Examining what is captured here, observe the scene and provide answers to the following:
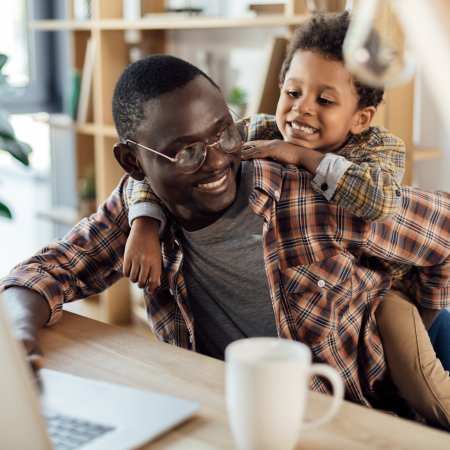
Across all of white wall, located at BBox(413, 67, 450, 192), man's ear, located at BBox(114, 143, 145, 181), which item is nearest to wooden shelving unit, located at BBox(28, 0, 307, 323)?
white wall, located at BBox(413, 67, 450, 192)

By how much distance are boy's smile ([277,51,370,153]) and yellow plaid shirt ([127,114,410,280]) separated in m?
0.06

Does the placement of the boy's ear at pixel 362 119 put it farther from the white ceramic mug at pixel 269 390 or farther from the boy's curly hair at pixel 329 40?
the white ceramic mug at pixel 269 390

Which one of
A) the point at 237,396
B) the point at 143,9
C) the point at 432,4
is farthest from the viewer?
the point at 143,9

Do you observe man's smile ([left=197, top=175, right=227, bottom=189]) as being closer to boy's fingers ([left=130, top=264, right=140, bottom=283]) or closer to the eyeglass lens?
the eyeglass lens

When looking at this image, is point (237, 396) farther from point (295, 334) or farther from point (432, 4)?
point (295, 334)

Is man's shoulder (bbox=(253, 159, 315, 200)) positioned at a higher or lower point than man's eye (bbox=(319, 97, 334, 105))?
lower

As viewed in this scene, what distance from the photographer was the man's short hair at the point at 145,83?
1.12 m

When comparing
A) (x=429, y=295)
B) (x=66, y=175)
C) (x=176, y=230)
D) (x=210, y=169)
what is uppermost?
(x=210, y=169)

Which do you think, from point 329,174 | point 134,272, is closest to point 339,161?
point 329,174

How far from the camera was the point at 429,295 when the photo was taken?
1257 mm

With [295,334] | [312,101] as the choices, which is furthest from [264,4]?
[295,334]

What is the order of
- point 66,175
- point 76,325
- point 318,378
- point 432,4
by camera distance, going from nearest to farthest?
point 432,4
point 76,325
point 318,378
point 66,175

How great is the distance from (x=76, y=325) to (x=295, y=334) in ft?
1.44

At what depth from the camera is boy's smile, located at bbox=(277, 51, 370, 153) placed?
135 centimetres
